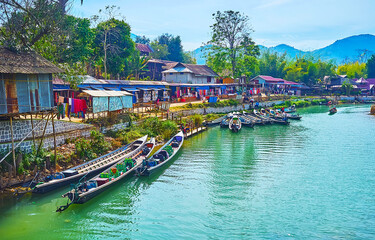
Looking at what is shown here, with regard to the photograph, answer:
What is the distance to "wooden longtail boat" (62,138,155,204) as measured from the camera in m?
14.3

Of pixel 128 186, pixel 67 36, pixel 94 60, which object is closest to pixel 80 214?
pixel 128 186

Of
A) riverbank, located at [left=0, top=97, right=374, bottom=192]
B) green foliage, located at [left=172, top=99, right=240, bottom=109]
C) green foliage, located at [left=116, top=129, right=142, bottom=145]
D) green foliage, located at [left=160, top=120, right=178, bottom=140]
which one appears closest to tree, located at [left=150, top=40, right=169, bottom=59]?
green foliage, located at [left=172, top=99, right=240, bottom=109]

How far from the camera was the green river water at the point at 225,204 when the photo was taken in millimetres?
12961

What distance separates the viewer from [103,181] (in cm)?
1591

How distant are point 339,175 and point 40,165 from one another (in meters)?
20.0

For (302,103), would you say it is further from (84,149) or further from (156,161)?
(84,149)

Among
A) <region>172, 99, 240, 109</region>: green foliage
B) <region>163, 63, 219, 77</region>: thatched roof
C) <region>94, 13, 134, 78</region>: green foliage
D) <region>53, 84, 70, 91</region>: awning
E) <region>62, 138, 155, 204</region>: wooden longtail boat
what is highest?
<region>94, 13, 134, 78</region>: green foliage

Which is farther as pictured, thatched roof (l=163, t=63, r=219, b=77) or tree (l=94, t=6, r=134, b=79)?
thatched roof (l=163, t=63, r=219, b=77)

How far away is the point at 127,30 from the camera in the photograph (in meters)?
40.2

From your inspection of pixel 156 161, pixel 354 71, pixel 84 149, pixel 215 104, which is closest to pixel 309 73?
pixel 354 71

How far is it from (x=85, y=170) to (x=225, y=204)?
29.2 ft

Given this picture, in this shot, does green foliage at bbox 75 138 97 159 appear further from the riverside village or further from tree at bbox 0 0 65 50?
tree at bbox 0 0 65 50

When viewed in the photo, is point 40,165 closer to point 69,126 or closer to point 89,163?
point 89,163

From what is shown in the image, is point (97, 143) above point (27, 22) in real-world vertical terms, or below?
below
